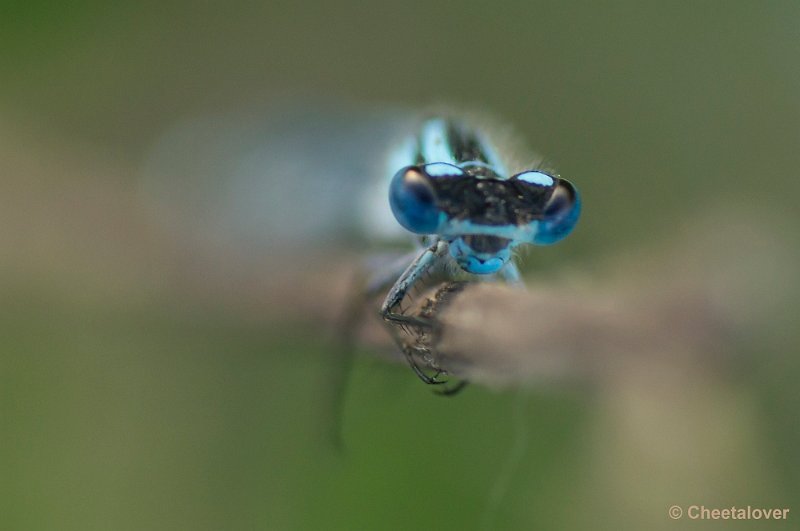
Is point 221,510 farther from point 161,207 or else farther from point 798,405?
point 798,405

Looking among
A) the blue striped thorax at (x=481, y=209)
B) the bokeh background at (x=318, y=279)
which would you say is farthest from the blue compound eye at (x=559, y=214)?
the bokeh background at (x=318, y=279)

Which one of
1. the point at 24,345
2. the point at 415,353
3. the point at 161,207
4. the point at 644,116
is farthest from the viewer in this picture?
the point at 161,207

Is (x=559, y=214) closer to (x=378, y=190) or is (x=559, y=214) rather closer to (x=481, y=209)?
(x=481, y=209)

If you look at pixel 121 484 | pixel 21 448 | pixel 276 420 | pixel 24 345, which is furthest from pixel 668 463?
pixel 24 345

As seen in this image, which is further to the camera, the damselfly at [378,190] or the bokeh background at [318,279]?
the bokeh background at [318,279]

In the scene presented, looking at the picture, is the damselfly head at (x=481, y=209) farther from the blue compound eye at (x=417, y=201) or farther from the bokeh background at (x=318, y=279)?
the bokeh background at (x=318, y=279)

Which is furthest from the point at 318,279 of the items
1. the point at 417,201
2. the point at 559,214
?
the point at 559,214

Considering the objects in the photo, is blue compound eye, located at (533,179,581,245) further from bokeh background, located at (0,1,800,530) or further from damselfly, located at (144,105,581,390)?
→ bokeh background, located at (0,1,800,530)
